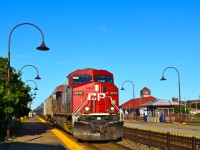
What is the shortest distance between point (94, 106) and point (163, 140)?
5165 millimetres

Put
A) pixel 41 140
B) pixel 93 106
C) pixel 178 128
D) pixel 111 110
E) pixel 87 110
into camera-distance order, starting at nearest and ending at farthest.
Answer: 1. pixel 87 110
2. pixel 93 106
3. pixel 111 110
4. pixel 41 140
5. pixel 178 128

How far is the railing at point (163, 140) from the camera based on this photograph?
46.8 ft

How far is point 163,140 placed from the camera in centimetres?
1734

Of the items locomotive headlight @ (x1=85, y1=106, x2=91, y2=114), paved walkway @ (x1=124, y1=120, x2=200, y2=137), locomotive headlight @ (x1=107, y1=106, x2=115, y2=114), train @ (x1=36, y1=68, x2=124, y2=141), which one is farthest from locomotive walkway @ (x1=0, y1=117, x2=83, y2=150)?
paved walkway @ (x1=124, y1=120, x2=200, y2=137)

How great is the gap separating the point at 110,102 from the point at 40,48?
541 cm

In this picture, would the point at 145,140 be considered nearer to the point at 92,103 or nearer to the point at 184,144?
the point at 92,103

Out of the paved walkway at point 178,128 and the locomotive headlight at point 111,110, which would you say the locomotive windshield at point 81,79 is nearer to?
the locomotive headlight at point 111,110

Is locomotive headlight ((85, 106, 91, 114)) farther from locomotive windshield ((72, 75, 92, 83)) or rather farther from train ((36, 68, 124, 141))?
locomotive windshield ((72, 75, 92, 83))

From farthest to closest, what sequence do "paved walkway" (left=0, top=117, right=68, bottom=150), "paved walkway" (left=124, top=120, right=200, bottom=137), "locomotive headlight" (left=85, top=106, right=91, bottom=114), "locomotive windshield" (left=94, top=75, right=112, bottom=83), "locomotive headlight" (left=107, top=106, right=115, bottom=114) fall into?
"paved walkway" (left=124, top=120, right=200, bottom=137)
"locomotive windshield" (left=94, top=75, right=112, bottom=83)
"locomotive headlight" (left=107, top=106, right=115, bottom=114)
"locomotive headlight" (left=85, top=106, right=91, bottom=114)
"paved walkway" (left=0, top=117, right=68, bottom=150)

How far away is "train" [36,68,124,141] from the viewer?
19.8m

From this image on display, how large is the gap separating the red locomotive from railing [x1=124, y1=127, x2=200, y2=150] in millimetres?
1443

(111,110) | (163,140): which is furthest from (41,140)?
(163,140)

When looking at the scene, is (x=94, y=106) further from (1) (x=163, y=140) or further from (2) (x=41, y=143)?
(1) (x=163, y=140)

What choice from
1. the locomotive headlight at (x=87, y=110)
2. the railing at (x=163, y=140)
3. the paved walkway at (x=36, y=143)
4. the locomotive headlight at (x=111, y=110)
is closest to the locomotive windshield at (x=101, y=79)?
the locomotive headlight at (x=111, y=110)
